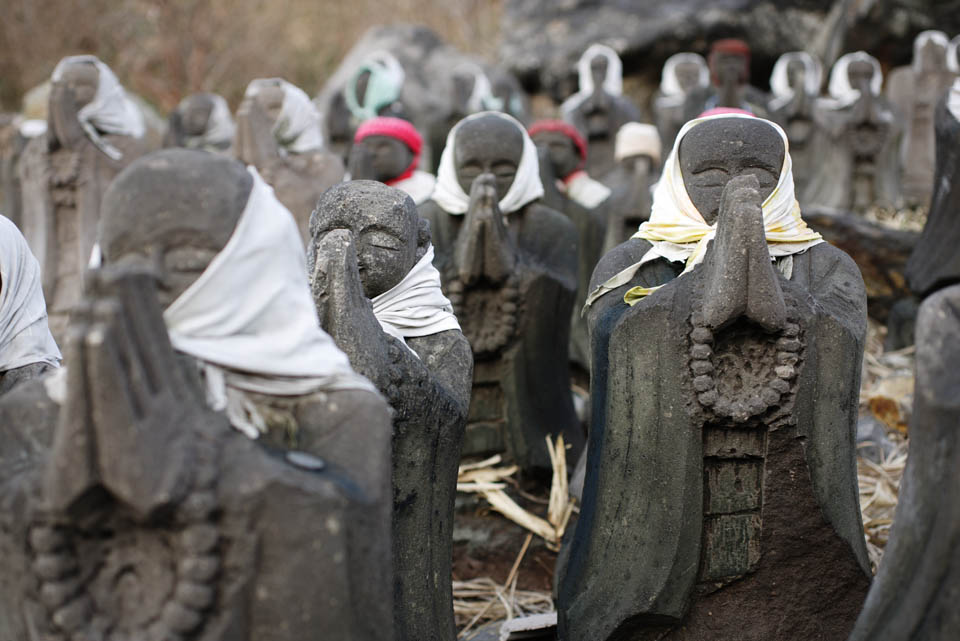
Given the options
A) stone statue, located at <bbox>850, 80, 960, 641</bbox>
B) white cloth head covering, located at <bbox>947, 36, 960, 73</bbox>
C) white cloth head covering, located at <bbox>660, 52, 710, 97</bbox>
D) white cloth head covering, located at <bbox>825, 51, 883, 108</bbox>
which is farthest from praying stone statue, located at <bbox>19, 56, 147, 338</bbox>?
white cloth head covering, located at <bbox>947, 36, 960, 73</bbox>

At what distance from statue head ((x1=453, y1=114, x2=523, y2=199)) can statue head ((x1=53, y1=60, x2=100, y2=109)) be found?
11.0 feet

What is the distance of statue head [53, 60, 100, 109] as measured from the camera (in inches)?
308

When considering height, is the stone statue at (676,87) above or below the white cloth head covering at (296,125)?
above

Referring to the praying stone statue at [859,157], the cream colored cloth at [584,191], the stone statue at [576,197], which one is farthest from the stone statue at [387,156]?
the praying stone statue at [859,157]

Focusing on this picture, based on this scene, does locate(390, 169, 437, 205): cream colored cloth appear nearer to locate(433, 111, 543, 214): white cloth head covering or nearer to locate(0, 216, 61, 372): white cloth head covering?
locate(433, 111, 543, 214): white cloth head covering

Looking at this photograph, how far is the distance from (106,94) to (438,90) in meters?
7.29

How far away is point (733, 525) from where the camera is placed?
3.70m

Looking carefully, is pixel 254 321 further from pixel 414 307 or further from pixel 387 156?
pixel 387 156

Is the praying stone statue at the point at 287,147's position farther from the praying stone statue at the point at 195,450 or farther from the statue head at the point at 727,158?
the praying stone statue at the point at 195,450

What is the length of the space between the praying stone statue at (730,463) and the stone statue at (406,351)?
565 millimetres

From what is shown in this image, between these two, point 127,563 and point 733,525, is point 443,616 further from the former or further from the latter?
point 127,563

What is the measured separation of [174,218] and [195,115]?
910 cm

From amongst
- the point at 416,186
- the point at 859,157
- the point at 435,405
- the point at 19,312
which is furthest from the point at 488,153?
the point at 859,157

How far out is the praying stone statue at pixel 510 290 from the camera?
212 inches
